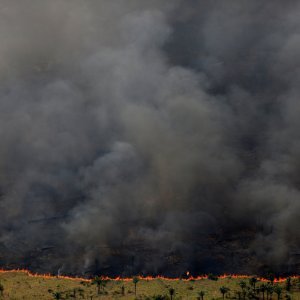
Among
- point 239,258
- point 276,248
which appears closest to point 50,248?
point 239,258

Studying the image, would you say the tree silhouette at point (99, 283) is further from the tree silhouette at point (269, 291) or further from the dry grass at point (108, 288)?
the tree silhouette at point (269, 291)

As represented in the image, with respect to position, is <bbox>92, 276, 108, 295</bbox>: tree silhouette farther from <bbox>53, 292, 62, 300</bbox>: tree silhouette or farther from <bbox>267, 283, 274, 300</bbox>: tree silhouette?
<bbox>267, 283, 274, 300</bbox>: tree silhouette

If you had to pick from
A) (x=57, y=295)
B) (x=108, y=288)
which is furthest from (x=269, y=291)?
(x=57, y=295)

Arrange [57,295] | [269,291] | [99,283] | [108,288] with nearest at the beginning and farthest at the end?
[57,295] < [269,291] < [99,283] < [108,288]

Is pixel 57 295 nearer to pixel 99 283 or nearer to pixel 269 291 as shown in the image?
pixel 99 283

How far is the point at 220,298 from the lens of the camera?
244 feet

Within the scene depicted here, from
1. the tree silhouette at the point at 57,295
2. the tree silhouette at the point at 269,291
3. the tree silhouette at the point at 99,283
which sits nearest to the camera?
the tree silhouette at the point at 57,295

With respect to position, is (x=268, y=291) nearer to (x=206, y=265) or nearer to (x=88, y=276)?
(x=206, y=265)

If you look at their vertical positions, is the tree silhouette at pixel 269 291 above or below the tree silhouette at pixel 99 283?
below

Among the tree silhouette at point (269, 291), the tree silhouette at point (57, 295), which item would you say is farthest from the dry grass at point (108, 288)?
the tree silhouette at point (269, 291)

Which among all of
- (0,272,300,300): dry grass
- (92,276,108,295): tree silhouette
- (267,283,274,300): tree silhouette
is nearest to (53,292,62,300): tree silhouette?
(0,272,300,300): dry grass

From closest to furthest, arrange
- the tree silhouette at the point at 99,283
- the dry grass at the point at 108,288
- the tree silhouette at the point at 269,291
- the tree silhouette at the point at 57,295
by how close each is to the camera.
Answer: the tree silhouette at the point at 57,295, the tree silhouette at the point at 269,291, the dry grass at the point at 108,288, the tree silhouette at the point at 99,283

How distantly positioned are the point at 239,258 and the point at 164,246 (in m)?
18.9

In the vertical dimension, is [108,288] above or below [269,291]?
above
